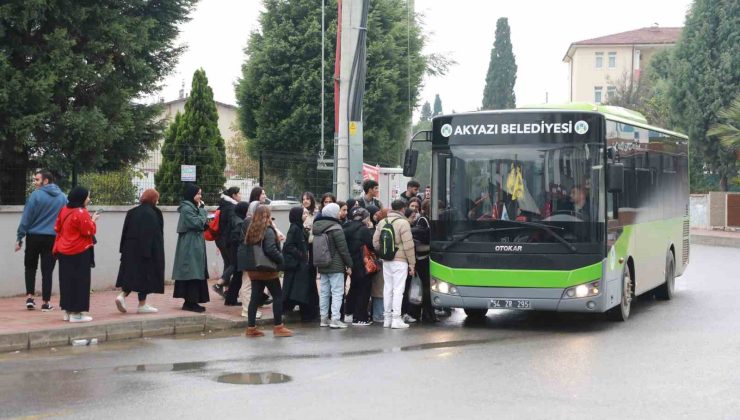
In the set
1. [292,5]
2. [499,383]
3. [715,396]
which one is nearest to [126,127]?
[499,383]

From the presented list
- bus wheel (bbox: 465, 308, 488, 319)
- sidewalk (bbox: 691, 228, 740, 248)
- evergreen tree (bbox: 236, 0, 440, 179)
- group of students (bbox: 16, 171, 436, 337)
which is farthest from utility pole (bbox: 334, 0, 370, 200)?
sidewalk (bbox: 691, 228, 740, 248)

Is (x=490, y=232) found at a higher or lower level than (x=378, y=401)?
higher

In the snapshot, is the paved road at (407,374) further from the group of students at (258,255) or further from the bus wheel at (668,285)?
the bus wheel at (668,285)

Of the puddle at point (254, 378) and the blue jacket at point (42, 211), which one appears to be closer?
the puddle at point (254, 378)

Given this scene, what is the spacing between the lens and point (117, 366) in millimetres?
10688

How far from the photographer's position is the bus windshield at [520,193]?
1353 cm

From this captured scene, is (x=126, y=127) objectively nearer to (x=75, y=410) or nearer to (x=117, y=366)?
(x=117, y=366)

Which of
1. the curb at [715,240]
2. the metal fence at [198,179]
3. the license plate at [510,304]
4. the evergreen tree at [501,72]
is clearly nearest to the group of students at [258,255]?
the license plate at [510,304]

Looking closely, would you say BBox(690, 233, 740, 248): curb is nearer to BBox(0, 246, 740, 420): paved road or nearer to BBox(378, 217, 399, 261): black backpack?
BBox(0, 246, 740, 420): paved road

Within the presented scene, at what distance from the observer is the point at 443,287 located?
14.1 m

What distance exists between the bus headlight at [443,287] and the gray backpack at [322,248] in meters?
1.48

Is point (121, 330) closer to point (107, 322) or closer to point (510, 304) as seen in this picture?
point (107, 322)

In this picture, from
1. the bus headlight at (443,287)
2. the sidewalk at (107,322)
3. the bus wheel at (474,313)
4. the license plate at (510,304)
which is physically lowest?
the bus wheel at (474,313)

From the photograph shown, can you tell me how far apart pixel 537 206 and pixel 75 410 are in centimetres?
718
